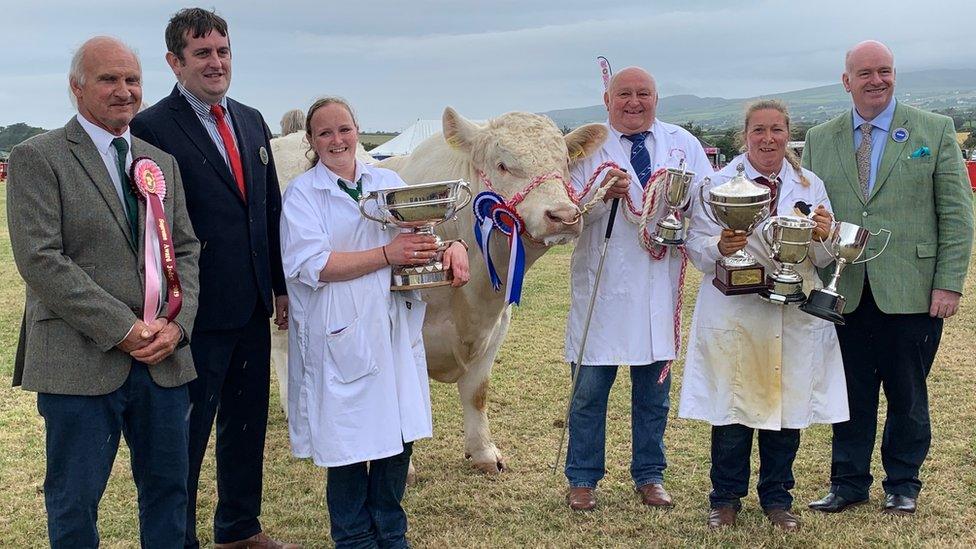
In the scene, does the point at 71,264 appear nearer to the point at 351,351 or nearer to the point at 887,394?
the point at 351,351

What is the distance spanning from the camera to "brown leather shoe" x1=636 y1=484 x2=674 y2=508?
4.41 meters

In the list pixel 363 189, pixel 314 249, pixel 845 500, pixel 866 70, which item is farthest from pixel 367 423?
pixel 866 70

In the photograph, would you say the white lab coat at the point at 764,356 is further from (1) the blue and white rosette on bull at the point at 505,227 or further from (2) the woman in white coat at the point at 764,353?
(1) the blue and white rosette on bull at the point at 505,227

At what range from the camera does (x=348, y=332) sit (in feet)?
10.7

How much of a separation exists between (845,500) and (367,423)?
2635 millimetres

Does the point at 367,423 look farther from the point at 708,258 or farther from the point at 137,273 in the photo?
the point at 708,258

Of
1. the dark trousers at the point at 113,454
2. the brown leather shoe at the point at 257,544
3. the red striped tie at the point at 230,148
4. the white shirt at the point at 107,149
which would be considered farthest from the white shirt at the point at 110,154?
the brown leather shoe at the point at 257,544

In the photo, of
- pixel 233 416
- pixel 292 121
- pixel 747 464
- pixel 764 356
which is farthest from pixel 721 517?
pixel 292 121

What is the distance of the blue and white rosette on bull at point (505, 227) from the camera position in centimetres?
403

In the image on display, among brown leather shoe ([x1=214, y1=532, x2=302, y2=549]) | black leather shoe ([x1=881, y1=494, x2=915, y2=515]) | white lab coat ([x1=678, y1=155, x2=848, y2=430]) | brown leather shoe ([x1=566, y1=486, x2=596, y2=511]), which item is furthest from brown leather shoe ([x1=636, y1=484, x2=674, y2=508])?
brown leather shoe ([x1=214, y1=532, x2=302, y2=549])

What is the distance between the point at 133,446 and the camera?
303cm

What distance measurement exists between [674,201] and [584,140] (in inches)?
24.9

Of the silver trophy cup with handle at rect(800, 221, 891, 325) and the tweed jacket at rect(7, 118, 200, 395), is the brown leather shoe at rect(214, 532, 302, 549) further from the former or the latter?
the silver trophy cup with handle at rect(800, 221, 891, 325)

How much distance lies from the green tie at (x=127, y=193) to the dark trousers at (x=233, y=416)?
696 millimetres
